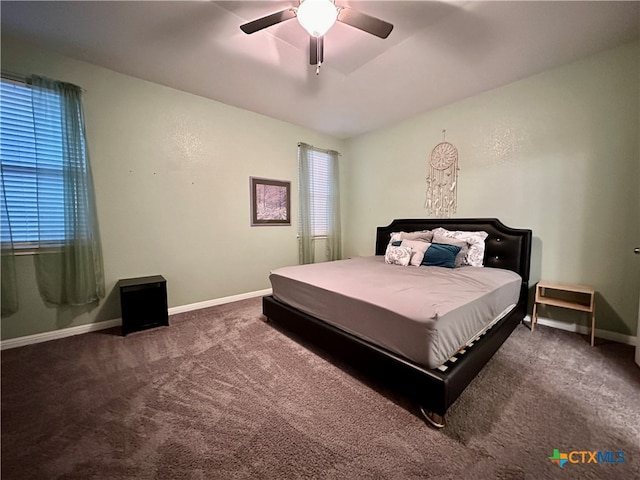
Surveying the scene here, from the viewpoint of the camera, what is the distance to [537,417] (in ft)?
4.61

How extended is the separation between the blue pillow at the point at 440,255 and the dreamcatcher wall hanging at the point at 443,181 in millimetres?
837

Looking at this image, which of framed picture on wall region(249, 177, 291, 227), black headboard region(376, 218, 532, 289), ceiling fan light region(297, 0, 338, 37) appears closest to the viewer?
ceiling fan light region(297, 0, 338, 37)

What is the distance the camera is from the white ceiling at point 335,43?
1.84 meters

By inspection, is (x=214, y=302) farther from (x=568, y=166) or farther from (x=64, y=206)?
(x=568, y=166)

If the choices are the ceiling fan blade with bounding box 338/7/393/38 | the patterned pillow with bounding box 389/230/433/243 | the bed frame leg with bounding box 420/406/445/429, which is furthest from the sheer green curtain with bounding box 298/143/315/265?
the bed frame leg with bounding box 420/406/445/429

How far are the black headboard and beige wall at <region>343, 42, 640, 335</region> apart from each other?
144 mm

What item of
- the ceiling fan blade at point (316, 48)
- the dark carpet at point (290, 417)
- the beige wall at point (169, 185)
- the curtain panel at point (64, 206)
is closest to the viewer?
the dark carpet at point (290, 417)

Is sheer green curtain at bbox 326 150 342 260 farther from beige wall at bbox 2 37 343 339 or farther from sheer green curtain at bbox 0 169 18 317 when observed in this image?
sheer green curtain at bbox 0 169 18 317

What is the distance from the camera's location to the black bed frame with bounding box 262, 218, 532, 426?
133cm

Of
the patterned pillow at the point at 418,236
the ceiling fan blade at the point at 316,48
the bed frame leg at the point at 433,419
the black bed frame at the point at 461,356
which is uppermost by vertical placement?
the ceiling fan blade at the point at 316,48

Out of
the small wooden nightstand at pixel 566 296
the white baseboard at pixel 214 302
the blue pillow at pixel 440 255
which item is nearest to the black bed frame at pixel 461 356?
the small wooden nightstand at pixel 566 296

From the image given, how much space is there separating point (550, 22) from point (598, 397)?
2.77 metres

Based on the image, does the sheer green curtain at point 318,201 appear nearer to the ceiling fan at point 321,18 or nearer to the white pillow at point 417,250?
the white pillow at point 417,250

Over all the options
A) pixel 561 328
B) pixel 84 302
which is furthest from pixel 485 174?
pixel 84 302
